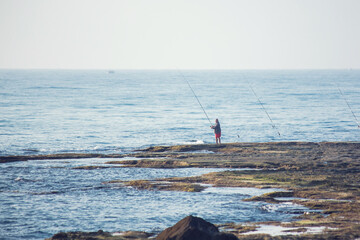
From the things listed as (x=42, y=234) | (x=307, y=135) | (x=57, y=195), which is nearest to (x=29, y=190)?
(x=57, y=195)

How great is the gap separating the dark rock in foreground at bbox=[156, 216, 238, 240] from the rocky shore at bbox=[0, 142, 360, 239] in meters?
0.28

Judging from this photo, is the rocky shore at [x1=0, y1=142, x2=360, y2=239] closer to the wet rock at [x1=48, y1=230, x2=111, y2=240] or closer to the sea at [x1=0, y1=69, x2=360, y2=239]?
the wet rock at [x1=48, y1=230, x2=111, y2=240]

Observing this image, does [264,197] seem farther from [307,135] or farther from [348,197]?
[307,135]

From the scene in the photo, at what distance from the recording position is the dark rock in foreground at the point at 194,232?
12.0 m

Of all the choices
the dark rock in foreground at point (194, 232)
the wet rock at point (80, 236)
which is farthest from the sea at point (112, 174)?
the dark rock in foreground at point (194, 232)

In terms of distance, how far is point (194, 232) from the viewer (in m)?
12.0

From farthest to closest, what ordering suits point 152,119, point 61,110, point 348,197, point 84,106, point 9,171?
1. point 84,106
2. point 61,110
3. point 152,119
4. point 9,171
5. point 348,197

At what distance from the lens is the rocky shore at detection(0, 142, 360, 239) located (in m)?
14.1

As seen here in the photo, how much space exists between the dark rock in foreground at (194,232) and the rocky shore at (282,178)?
0.90ft

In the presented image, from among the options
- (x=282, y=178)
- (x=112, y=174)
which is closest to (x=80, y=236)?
(x=112, y=174)

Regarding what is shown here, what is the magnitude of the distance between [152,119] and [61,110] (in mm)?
14081

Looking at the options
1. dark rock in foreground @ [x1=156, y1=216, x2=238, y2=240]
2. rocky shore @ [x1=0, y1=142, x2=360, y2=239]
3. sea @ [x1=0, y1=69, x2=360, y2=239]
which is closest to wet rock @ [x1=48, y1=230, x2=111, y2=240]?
rocky shore @ [x1=0, y1=142, x2=360, y2=239]

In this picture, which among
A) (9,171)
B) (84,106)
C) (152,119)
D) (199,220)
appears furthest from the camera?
(84,106)

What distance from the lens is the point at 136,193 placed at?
63.8 feet
